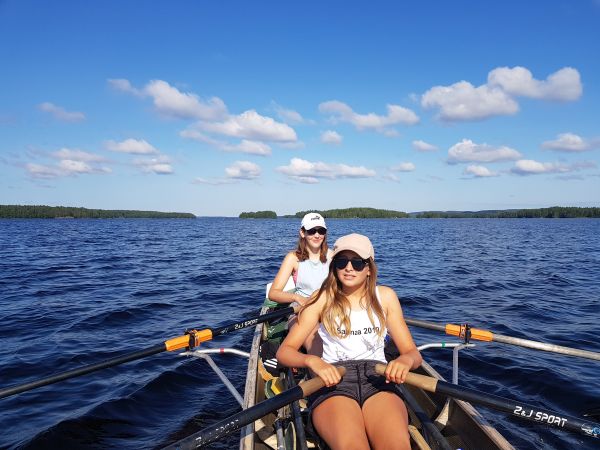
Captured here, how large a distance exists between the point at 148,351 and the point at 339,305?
3221mm

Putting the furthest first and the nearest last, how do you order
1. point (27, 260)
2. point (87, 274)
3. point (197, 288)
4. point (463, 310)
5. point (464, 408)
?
point (27, 260)
point (87, 274)
point (197, 288)
point (463, 310)
point (464, 408)

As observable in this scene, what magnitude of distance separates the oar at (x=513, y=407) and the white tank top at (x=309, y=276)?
3.23 meters

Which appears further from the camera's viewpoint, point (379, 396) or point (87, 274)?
point (87, 274)

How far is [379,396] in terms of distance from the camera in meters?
3.36

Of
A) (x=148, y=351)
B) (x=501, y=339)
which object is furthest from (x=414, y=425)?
(x=148, y=351)

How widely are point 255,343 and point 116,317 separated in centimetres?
637

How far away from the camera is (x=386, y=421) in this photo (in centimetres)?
311

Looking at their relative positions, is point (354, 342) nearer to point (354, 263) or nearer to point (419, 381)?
point (419, 381)

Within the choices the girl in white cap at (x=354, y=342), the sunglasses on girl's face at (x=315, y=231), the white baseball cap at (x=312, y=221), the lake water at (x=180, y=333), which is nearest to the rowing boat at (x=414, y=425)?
the girl in white cap at (x=354, y=342)

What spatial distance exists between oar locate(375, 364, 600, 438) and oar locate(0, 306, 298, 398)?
2.98 meters

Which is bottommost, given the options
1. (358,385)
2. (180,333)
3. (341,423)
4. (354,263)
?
(180,333)

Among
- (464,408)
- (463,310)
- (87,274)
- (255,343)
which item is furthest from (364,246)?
(87,274)

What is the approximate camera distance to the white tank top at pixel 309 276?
6637mm

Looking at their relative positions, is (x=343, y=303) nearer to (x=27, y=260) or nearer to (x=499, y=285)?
(x=499, y=285)
